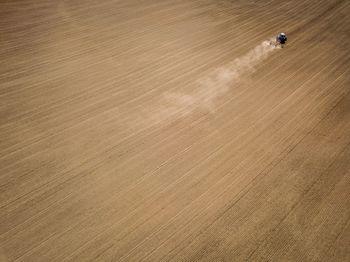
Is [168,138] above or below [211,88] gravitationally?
below

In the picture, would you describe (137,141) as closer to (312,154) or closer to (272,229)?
(272,229)

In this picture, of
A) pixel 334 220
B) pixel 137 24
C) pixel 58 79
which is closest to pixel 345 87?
pixel 334 220

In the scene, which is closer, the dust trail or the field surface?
the field surface

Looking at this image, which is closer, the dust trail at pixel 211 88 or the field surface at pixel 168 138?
the field surface at pixel 168 138
